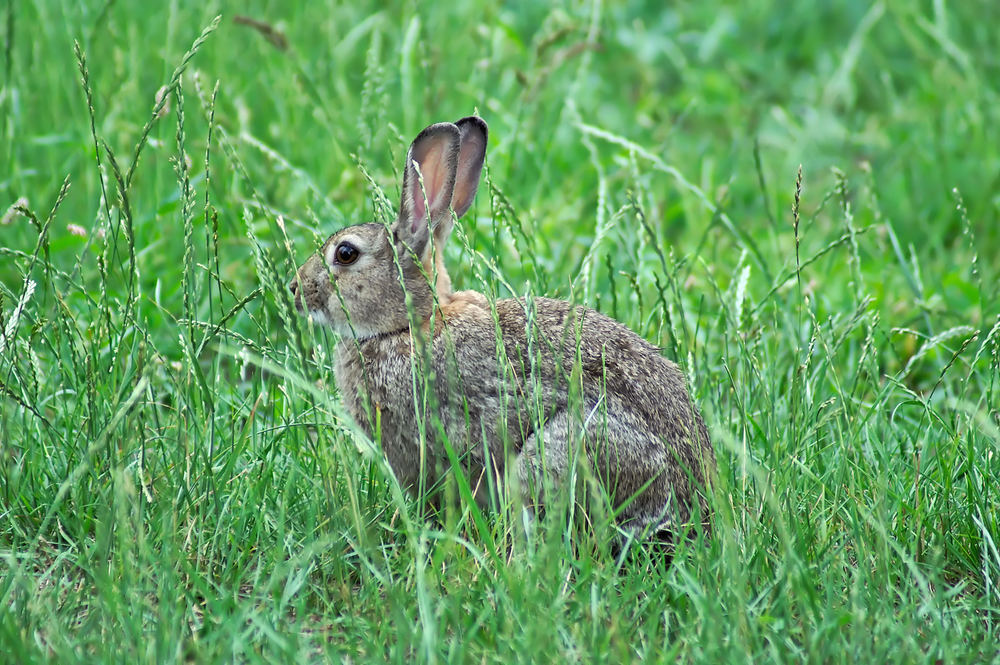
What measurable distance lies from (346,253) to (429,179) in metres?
0.39

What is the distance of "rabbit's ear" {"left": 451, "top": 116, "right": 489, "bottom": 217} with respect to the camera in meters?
4.28

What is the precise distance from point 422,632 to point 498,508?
1.03 meters

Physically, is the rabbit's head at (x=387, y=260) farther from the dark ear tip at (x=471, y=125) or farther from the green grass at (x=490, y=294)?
the green grass at (x=490, y=294)

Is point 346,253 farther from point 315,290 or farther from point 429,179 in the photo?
point 429,179

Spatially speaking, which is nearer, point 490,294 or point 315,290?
point 490,294

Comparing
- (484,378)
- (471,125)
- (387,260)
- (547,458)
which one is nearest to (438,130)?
(471,125)

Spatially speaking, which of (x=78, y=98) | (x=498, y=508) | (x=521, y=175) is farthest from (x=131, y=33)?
(x=498, y=508)

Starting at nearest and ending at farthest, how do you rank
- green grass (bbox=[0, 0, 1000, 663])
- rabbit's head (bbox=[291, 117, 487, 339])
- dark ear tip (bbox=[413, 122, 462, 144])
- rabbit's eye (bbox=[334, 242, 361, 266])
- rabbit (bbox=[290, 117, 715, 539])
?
green grass (bbox=[0, 0, 1000, 663]), rabbit (bbox=[290, 117, 715, 539]), dark ear tip (bbox=[413, 122, 462, 144]), rabbit's head (bbox=[291, 117, 487, 339]), rabbit's eye (bbox=[334, 242, 361, 266])

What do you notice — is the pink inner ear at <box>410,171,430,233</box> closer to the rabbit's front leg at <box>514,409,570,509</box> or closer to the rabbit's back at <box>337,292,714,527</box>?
the rabbit's back at <box>337,292,714,527</box>

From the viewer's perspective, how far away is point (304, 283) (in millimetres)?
4453

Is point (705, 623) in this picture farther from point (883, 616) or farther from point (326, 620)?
point (326, 620)

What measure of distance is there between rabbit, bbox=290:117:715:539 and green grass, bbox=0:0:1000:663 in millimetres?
162

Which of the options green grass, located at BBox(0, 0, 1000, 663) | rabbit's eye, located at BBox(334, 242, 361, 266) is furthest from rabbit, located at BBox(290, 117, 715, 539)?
green grass, located at BBox(0, 0, 1000, 663)

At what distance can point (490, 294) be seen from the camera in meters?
3.43
